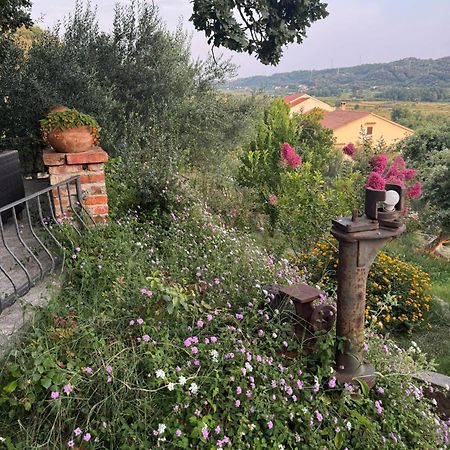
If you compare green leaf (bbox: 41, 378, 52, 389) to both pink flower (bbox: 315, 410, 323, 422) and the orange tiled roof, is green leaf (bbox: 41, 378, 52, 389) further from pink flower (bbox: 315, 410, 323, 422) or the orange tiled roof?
the orange tiled roof

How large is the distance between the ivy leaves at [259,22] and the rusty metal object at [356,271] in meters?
2.05

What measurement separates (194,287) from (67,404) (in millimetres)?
1065

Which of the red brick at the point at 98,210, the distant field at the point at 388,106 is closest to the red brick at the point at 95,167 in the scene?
the red brick at the point at 98,210

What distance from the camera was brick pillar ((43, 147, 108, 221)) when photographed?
11.5 ft

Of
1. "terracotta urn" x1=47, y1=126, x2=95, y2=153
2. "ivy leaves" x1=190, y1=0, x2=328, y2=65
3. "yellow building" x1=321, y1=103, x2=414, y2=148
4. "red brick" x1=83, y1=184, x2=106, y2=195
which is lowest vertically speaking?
"yellow building" x1=321, y1=103, x2=414, y2=148

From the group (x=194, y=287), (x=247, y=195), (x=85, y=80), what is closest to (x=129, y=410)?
(x=194, y=287)

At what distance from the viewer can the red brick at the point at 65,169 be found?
350 cm

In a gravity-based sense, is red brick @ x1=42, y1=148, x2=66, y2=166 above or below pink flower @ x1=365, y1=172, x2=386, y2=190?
above

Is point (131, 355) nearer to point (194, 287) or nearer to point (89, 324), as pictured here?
point (89, 324)

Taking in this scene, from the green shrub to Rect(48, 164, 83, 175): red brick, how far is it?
2.47 m

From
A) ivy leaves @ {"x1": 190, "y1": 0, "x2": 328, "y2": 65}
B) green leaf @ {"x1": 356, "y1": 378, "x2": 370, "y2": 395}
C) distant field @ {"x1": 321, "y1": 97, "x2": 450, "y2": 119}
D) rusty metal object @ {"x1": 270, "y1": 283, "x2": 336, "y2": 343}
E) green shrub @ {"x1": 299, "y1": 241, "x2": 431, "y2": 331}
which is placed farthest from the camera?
distant field @ {"x1": 321, "y1": 97, "x2": 450, "y2": 119}

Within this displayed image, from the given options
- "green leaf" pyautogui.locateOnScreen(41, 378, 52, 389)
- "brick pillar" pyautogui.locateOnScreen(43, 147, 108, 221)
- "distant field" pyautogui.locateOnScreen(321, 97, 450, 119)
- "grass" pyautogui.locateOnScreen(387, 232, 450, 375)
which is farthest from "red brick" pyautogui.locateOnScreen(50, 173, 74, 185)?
"distant field" pyautogui.locateOnScreen(321, 97, 450, 119)

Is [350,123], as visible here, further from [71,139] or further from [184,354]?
[184,354]

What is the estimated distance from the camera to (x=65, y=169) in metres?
3.54
